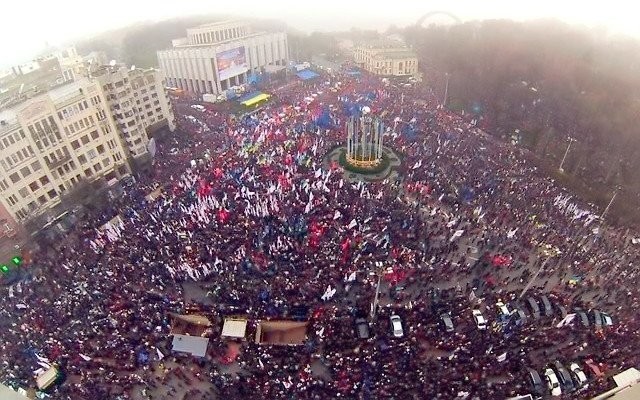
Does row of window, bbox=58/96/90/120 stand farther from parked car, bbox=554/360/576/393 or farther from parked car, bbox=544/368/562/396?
parked car, bbox=554/360/576/393

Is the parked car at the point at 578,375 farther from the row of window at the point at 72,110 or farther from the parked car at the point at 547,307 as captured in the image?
the row of window at the point at 72,110

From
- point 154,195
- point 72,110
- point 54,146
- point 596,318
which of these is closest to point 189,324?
point 154,195

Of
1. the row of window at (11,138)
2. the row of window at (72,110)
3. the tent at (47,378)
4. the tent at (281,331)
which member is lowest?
the tent at (281,331)

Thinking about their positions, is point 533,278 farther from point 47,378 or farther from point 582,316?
point 47,378

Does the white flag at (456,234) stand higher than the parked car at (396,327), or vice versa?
the white flag at (456,234)

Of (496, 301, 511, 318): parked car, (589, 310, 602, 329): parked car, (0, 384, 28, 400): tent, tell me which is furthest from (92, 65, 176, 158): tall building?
(589, 310, 602, 329): parked car

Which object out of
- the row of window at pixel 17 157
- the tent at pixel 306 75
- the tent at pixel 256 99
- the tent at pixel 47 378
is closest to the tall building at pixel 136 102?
the row of window at pixel 17 157
